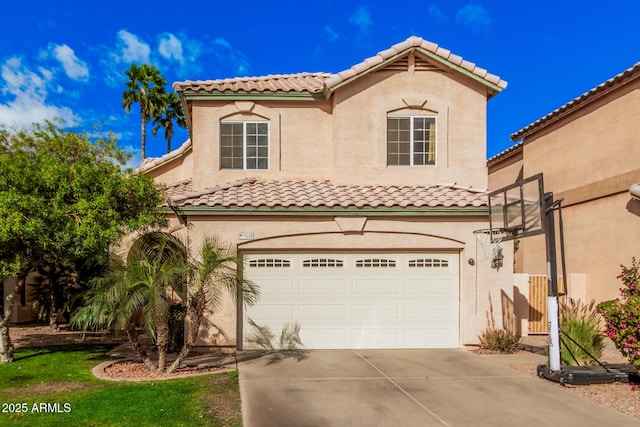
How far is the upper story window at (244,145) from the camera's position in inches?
613

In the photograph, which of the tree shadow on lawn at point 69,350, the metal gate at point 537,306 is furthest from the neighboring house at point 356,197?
the tree shadow on lawn at point 69,350

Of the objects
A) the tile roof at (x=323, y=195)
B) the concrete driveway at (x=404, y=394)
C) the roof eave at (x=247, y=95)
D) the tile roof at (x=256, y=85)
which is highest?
the tile roof at (x=256, y=85)

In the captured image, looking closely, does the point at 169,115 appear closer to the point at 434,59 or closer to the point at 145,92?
the point at 145,92

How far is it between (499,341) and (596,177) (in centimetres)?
729

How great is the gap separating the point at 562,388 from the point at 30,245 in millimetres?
10828

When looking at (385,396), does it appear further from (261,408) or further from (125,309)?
(125,309)

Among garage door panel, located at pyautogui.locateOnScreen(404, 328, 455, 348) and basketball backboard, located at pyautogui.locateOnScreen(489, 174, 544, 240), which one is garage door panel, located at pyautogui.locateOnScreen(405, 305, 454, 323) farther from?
basketball backboard, located at pyautogui.locateOnScreen(489, 174, 544, 240)

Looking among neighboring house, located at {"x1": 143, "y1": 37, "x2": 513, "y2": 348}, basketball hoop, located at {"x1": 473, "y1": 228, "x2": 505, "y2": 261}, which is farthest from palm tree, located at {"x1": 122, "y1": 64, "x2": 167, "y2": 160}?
basketball hoop, located at {"x1": 473, "y1": 228, "x2": 505, "y2": 261}

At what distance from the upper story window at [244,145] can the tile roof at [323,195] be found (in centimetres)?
83

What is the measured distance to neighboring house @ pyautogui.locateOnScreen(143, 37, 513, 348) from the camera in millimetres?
12875

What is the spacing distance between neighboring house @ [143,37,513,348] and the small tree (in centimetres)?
149

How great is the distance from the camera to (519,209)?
10.6 m

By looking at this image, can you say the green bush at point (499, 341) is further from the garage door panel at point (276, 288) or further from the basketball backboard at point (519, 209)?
the garage door panel at point (276, 288)

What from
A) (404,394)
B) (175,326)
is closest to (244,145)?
(175,326)
